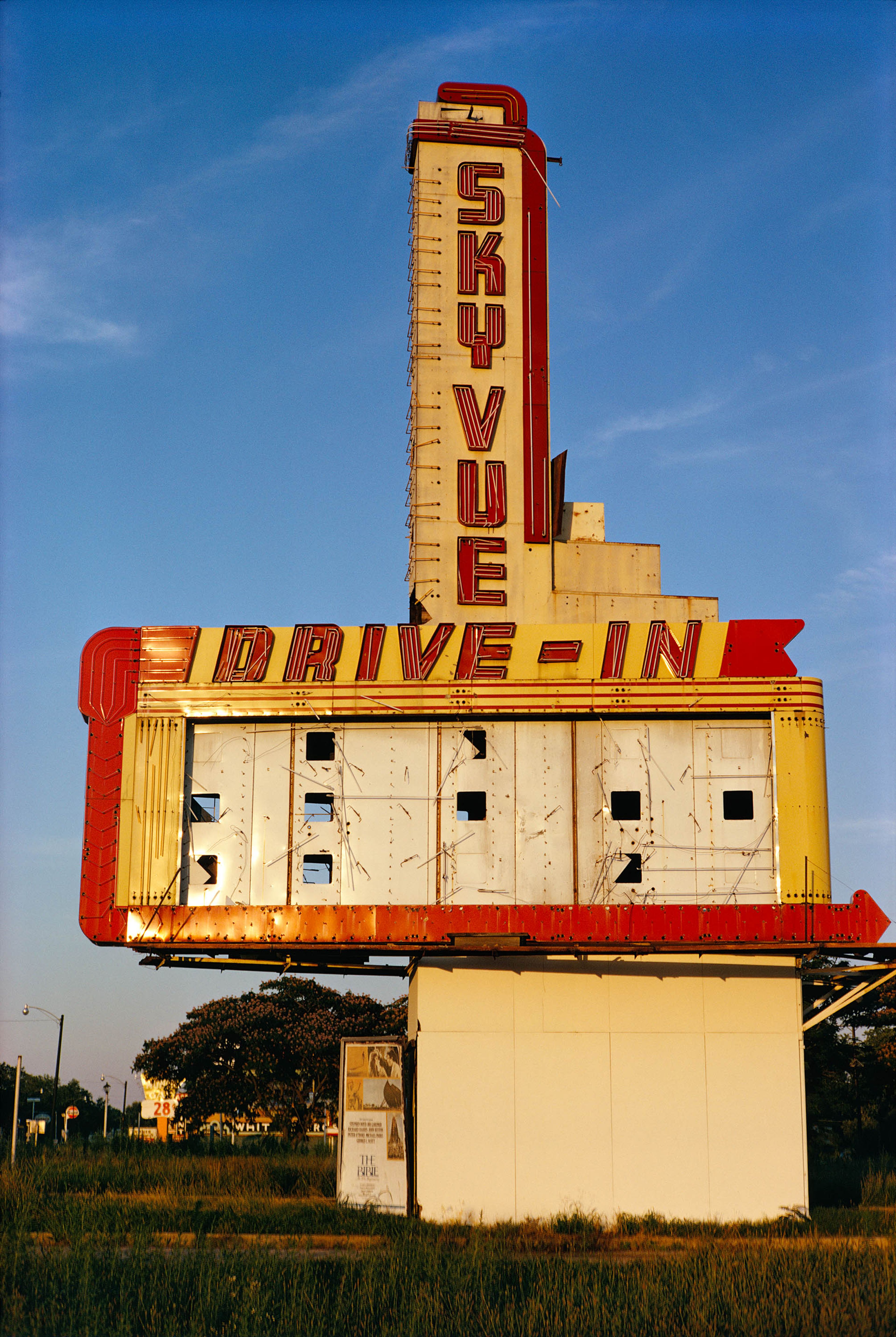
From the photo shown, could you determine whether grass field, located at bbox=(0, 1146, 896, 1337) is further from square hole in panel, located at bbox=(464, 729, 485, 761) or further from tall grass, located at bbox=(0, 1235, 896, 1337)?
square hole in panel, located at bbox=(464, 729, 485, 761)

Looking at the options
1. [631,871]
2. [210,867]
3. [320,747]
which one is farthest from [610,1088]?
[210,867]

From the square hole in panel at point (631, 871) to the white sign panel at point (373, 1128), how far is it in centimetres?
547

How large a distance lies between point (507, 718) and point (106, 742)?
26.4 ft

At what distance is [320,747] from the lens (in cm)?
2666

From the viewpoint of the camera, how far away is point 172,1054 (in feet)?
188

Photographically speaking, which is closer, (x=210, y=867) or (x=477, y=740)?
(x=210, y=867)

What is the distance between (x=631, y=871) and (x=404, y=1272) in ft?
30.5

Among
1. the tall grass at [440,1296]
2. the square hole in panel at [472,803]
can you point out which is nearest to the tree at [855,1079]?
the square hole in panel at [472,803]

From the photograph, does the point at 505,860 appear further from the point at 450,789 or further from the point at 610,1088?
the point at 610,1088

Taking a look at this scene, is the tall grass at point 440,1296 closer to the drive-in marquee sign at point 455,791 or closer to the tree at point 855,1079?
the drive-in marquee sign at point 455,791

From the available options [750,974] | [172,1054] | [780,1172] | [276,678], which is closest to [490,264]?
[276,678]

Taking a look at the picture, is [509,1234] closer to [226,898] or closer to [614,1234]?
[614,1234]

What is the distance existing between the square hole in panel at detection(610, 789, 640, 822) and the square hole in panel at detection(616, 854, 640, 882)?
682 mm

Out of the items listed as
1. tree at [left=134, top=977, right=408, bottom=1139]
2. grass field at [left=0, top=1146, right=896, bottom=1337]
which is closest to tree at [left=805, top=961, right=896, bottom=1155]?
tree at [left=134, top=977, right=408, bottom=1139]
